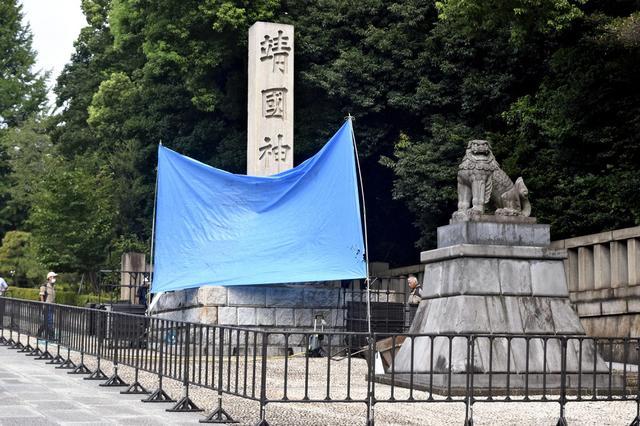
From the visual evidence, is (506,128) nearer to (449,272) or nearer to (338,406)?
(449,272)

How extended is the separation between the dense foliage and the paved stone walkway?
12.4m

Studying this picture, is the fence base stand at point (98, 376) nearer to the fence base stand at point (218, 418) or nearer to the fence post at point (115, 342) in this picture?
the fence post at point (115, 342)

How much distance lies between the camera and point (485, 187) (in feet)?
52.1

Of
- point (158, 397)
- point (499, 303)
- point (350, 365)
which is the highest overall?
point (499, 303)

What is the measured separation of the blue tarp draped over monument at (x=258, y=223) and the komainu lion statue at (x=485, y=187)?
12.7ft

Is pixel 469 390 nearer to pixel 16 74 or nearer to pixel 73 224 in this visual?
pixel 73 224

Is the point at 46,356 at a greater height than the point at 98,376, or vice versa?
the point at 46,356

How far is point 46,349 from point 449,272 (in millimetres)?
6783

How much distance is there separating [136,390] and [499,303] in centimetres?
496

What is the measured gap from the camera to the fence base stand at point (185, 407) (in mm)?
11711

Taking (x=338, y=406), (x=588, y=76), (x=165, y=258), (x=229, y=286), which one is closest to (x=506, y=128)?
(x=588, y=76)

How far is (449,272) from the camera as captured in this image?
15359mm

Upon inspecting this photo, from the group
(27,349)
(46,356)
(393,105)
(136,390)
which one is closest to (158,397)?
(136,390)

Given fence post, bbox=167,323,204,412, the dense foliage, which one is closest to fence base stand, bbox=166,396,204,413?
fence post, bbox=167,323,204,412
